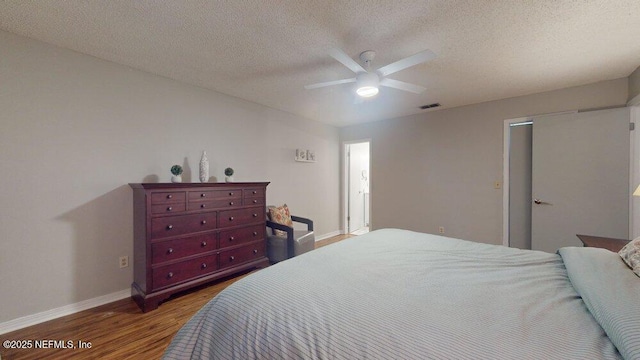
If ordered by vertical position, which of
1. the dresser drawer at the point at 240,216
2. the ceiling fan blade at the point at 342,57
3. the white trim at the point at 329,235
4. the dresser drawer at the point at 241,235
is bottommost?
the white trim at the point at 329,235

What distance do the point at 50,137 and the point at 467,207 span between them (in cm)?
490

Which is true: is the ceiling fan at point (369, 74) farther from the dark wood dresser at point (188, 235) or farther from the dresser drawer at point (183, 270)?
the dresser drawer at point (183, 270)

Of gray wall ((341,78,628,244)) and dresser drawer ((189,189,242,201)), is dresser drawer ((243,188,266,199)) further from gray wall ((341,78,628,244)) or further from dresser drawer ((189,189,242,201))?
gray wall ((341,78,628,244))

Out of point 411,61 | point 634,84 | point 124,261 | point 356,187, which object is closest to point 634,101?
point 634,84

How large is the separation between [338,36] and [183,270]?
257 cm

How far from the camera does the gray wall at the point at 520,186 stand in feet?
11.0

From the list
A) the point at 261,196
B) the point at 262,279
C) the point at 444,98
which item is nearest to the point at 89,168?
the point at 261,196

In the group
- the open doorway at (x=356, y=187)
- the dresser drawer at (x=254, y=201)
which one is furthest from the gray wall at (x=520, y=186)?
the dresser drawer at (x=254, y=201)

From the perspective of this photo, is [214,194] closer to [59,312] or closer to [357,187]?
[59,312]

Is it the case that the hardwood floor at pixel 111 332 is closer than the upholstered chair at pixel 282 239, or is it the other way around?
the hardwood floor at pixel 111 332

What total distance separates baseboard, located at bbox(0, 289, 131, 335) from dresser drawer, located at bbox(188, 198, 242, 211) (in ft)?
3.54

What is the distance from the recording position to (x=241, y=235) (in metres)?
2.88

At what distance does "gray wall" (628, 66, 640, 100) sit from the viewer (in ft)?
8.00

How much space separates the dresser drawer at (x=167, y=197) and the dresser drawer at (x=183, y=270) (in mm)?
608
